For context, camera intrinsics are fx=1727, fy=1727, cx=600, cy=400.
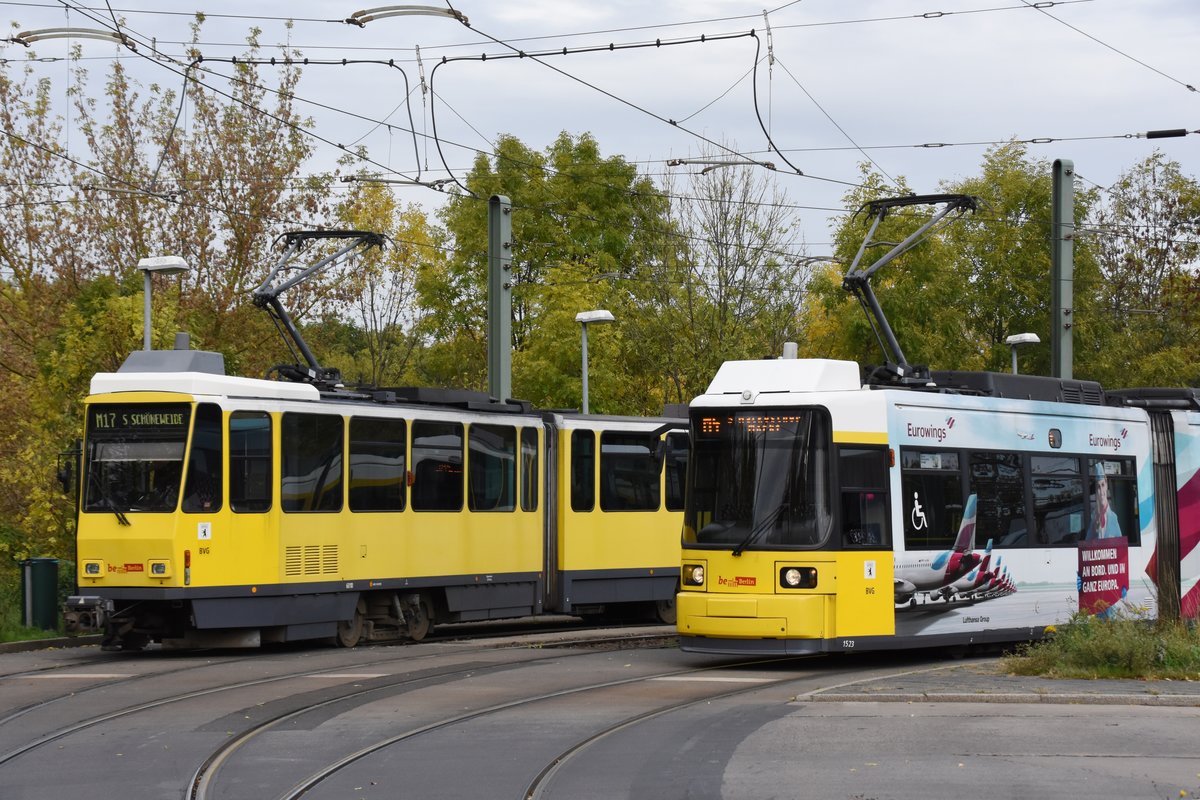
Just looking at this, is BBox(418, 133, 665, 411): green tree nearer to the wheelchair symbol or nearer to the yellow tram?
the yellow tram

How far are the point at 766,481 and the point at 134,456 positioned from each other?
6.89m

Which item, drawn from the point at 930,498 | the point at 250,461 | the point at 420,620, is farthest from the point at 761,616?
the point at 420,620

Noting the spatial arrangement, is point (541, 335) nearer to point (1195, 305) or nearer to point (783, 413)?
point (1195, 305)

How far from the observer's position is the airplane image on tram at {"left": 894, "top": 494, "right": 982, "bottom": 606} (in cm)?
1714

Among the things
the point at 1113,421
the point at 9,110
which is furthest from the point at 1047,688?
the point at 9,110

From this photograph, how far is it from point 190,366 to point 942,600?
8371mm

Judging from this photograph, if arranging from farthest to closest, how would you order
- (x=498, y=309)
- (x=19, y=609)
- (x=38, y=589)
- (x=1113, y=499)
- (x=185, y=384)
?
(x=498, y=309)
(x=19, y=609)
(x=38, y=589)
(x=1113, y=499)
(x=185, y=384)

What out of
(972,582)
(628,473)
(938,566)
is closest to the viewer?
(938,566)

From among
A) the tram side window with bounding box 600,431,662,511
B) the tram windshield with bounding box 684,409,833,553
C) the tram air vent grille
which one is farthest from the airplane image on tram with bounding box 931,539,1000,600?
the tram air vent grille

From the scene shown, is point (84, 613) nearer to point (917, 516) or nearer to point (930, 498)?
point (917, 516)

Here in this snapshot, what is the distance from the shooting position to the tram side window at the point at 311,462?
19.3 meters

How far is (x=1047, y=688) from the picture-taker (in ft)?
46.2

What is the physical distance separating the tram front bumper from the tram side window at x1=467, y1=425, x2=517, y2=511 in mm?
6055

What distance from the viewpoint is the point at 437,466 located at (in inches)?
853
